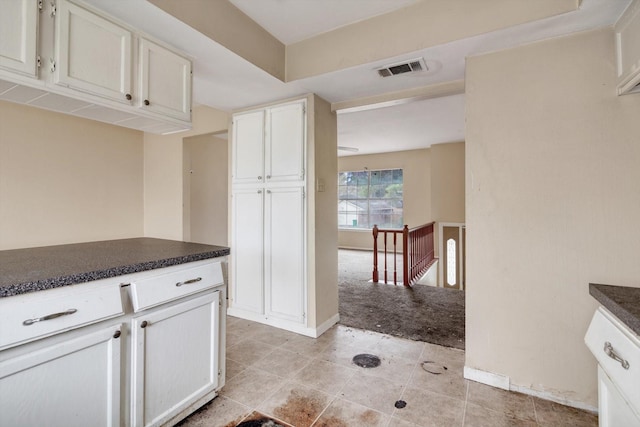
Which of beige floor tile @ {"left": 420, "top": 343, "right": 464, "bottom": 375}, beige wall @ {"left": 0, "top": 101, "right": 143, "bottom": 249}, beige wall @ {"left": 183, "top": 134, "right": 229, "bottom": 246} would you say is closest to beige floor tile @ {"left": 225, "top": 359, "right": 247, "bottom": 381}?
beige floor tile @ {"left": 420, "top": 343, "right": 464, "bottom": 375}

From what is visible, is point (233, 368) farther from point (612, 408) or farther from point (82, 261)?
point (612, 408)

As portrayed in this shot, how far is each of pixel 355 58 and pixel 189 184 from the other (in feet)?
9.24

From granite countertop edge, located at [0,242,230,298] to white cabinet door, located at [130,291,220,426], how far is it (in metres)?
0.23

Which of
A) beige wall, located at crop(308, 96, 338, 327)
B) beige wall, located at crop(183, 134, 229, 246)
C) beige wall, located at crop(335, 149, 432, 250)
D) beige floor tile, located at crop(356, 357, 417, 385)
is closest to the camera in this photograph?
beige floor tile, located at crop(356, 357, 417, 385)

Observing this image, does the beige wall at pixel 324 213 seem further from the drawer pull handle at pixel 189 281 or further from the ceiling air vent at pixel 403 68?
the drawer pull handle at pixel 189 281

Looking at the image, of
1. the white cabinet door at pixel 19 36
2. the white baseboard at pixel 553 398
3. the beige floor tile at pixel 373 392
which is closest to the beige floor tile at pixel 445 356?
the white baseboard at pixel 553 398

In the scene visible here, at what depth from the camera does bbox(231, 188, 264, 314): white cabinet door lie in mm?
3061

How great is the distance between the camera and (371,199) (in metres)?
8.06

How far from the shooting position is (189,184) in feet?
13.1

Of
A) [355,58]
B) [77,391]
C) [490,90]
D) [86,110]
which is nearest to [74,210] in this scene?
[86,110]

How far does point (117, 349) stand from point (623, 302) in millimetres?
2058

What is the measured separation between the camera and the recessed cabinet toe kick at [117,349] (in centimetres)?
103

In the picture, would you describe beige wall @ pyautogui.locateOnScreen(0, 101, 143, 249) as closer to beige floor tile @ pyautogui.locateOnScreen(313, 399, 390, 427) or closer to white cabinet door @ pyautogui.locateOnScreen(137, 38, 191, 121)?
white cabinet door @ pyautogui.locateOnScreen(137, 38, 191, 121)

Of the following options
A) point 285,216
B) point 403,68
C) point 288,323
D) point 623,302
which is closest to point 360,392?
point 288,323
